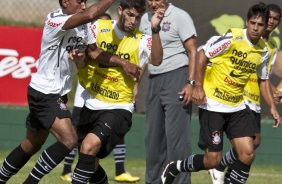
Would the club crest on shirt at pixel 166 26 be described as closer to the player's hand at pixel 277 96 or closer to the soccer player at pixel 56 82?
the soccer player at pixel 56 82

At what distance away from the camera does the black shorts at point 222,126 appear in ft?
35.0

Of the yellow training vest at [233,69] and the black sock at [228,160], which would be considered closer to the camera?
the yellow training vest at [233,69]

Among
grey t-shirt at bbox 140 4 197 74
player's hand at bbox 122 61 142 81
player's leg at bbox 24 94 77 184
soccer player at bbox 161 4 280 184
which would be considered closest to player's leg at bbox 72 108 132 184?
player's leg at bbox 24 94 77 184

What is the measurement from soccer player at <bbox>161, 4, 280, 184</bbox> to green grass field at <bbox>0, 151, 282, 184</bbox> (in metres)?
2.16

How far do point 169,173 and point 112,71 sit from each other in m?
1.83

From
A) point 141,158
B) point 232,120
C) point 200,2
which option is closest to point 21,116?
point 141,158

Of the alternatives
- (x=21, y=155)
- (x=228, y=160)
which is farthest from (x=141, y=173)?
(x=21, y=155)

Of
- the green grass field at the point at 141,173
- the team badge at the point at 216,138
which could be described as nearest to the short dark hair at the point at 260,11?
the team badge at the point at 216,138

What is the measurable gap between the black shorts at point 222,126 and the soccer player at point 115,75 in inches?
48.0

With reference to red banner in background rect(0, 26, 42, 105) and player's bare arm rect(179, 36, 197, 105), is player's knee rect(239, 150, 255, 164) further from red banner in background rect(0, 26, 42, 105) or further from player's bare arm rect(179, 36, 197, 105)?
red banner in background rect(0, 26, 42, 105)

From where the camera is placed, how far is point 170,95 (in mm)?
11188

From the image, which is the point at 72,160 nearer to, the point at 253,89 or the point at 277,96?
the point at 253,89

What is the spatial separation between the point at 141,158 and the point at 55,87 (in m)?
5.35

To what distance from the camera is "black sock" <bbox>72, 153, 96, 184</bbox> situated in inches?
368
